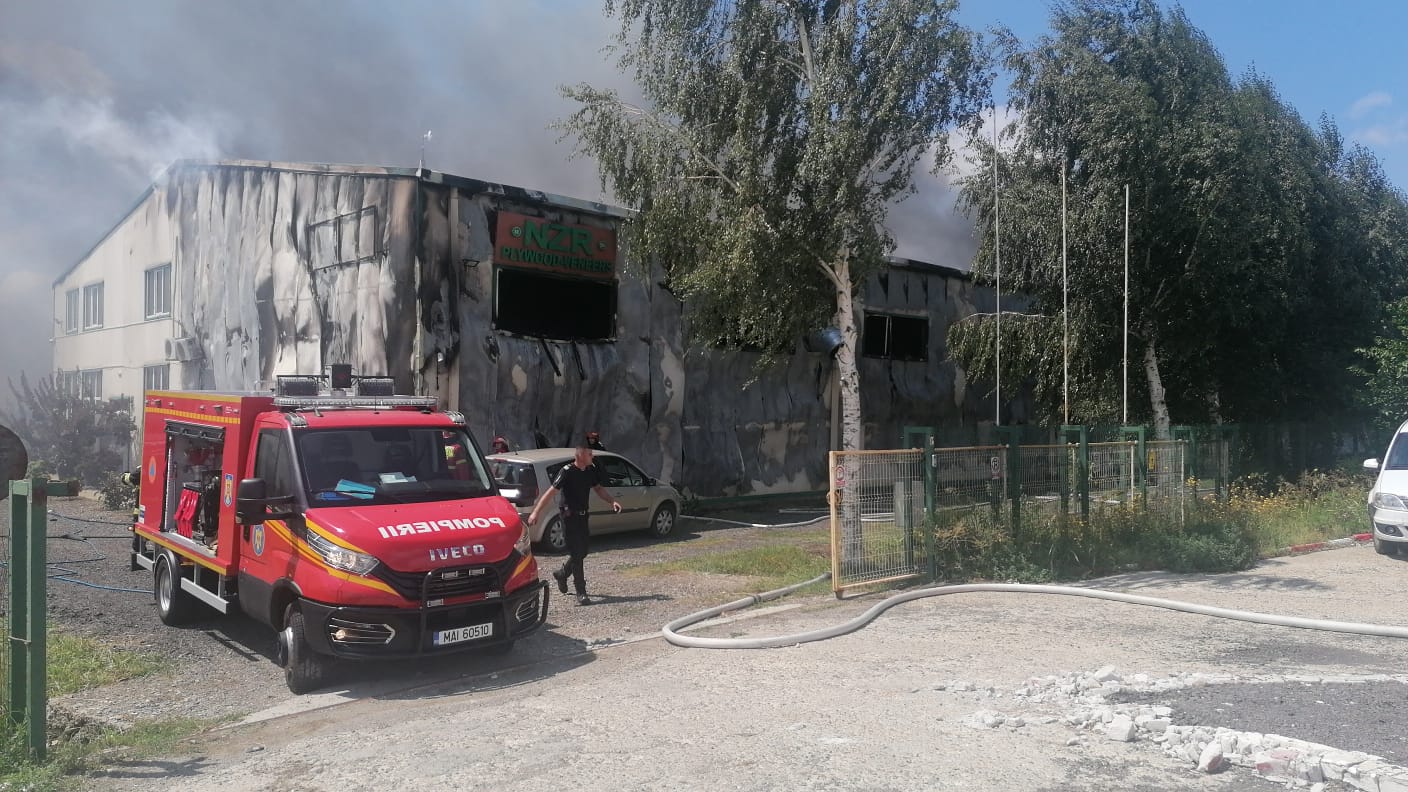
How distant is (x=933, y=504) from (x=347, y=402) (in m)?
6.39

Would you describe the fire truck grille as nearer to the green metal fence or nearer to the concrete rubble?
the concrete rubble

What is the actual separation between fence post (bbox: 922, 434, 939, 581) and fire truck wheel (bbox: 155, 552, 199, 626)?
7.66 meters

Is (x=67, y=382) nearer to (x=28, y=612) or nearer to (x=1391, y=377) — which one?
(x=28, y=612)

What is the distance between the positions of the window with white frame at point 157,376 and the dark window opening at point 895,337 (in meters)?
16.3

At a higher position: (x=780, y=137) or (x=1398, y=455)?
(x=780, y=137)

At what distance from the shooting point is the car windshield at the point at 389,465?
7.88m

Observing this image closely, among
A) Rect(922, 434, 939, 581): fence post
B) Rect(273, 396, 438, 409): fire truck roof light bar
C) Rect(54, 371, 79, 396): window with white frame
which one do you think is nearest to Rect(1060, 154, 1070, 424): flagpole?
Rect(922, 434, 939, 581): fence post

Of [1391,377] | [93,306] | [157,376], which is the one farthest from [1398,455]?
[93,306]

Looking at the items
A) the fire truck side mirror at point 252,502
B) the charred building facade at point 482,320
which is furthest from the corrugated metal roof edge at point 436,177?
the fire truck side mirror at point 252,502

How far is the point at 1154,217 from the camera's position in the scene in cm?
1847

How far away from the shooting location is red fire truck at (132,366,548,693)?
720 cm

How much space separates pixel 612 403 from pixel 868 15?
8.99 m

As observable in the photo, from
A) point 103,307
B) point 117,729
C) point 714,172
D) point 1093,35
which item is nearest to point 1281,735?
point 117,729

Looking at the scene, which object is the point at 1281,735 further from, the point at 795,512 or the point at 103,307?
the point at 103,307
